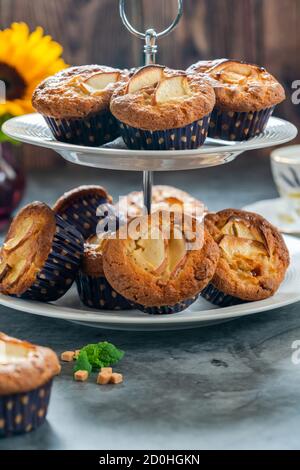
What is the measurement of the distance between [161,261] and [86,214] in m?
0.36

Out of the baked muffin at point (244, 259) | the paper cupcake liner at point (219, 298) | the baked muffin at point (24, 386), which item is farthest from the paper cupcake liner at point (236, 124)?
the baked muffin at point (24, 386)

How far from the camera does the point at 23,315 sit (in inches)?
74.7

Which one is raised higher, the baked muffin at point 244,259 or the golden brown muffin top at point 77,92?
the golden brown muffin top at point 77,92

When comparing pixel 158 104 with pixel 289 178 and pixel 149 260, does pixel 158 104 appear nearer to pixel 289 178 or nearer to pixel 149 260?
pixel 149 260

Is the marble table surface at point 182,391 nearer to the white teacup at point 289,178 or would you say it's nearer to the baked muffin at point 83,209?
the baked muffin at point 83,209

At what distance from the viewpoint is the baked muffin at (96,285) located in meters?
1.77

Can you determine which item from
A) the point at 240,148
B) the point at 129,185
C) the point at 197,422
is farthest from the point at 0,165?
the point at 197,422

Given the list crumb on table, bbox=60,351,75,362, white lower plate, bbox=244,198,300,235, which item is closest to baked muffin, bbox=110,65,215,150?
crumb on table, bbox=60,351,75,362

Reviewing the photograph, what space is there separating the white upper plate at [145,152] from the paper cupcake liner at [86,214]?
0.60 feet

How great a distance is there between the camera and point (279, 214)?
251cm

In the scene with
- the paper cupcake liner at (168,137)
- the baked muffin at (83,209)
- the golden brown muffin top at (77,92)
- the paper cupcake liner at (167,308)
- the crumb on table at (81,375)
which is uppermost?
the golden brown muffin top at (77,92)

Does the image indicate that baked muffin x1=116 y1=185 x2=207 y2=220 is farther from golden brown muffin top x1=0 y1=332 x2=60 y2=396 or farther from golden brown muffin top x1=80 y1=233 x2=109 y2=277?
golden brown muffin top x1=0 y1=332 x2=60 y2=396

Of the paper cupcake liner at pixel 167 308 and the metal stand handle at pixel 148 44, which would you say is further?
the metal stand handle at pixel 148 44
